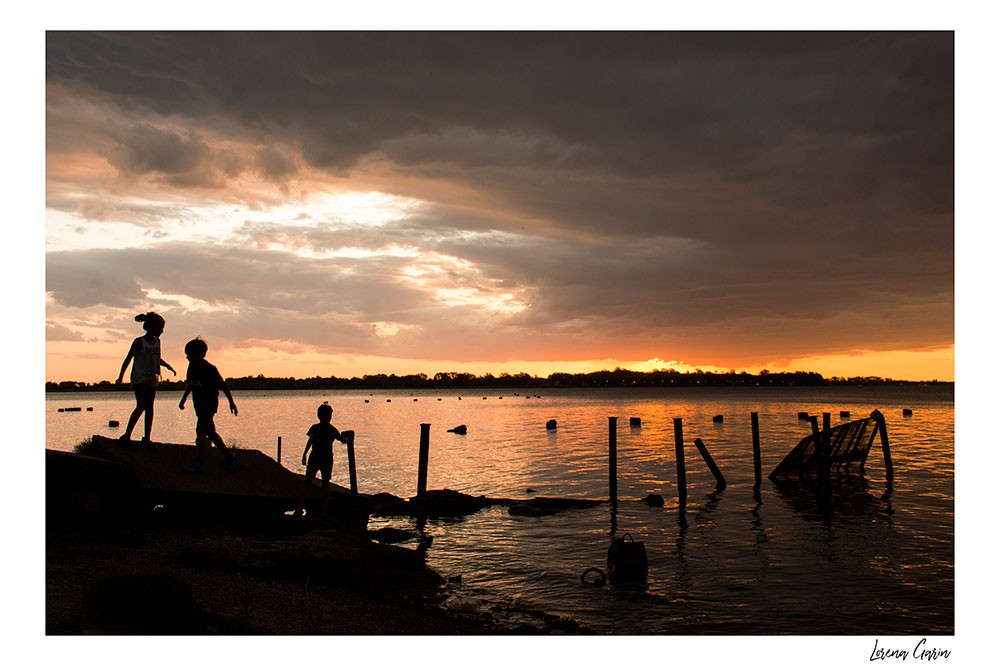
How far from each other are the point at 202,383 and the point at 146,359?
1.10 m

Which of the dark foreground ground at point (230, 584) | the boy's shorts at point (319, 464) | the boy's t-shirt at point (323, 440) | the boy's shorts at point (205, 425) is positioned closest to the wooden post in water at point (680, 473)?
the dark foreground ground at point (230, 584)

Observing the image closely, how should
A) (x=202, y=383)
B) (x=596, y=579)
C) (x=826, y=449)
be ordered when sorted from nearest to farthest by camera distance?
(x=202, y=383)
(x=596, y=579)
(x=826, y=449)

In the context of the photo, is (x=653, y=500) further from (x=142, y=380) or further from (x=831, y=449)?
(x=142, y=380)

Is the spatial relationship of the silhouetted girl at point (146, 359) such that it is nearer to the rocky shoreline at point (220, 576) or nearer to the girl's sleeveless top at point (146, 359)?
the girl's sleeveless top at point (146, 359)

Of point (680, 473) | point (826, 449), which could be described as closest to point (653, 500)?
point (680, 473)

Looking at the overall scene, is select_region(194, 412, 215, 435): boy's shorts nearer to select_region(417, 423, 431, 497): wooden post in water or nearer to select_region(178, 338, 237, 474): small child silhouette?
select_region(178, 338, 237, 474): small child silhouette

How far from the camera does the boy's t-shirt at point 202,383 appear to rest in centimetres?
1366

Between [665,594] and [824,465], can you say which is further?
[824,465]

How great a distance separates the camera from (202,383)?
13695 millimetres

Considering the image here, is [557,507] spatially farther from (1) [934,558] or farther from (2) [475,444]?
(2) [475,444]

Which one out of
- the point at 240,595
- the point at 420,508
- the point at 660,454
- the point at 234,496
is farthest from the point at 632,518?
the point at 660,454

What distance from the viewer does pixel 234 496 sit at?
15180 millimetres

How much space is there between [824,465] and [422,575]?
20.0 metres

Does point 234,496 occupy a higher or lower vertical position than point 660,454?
higher
